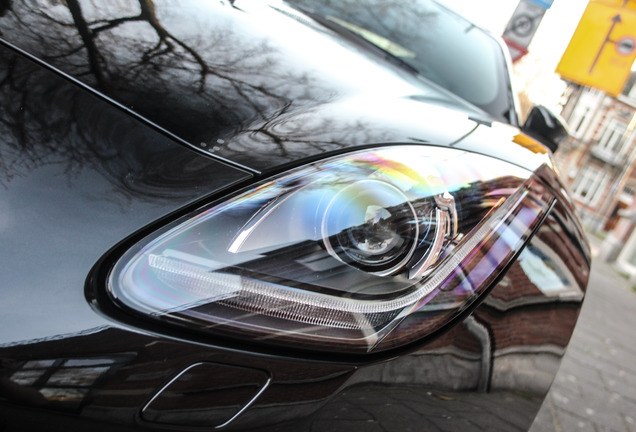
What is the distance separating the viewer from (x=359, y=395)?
0.77 meters

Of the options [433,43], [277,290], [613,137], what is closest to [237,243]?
[277,290]

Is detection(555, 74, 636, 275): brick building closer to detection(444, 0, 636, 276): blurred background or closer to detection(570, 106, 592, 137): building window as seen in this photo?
detection(570, 106, 592, 137): building window

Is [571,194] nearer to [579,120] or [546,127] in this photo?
[546,127]

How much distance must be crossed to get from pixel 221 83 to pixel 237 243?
342 millimetres

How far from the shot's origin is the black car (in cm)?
64

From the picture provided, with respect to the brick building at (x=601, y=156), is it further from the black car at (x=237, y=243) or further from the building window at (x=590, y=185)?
the black car at (x=237, y=243)

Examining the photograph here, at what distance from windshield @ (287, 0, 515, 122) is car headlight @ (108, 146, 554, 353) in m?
1.27

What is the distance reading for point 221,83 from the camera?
36.1 inches

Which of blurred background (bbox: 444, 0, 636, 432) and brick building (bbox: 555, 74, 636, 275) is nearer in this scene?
blurred background (bbox: 444, 0, 636, 432)

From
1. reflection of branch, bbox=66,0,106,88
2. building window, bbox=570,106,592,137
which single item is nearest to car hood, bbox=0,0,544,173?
reflection of branch, bbox=66,0,106,88

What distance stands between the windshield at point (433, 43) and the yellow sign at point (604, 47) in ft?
22.3

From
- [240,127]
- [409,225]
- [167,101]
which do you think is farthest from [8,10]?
[409,225]

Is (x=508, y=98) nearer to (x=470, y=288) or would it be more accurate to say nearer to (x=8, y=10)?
(x=470, y=288)

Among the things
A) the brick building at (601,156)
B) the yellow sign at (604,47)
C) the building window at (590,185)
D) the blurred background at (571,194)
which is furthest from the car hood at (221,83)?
the building window at (590,185)
